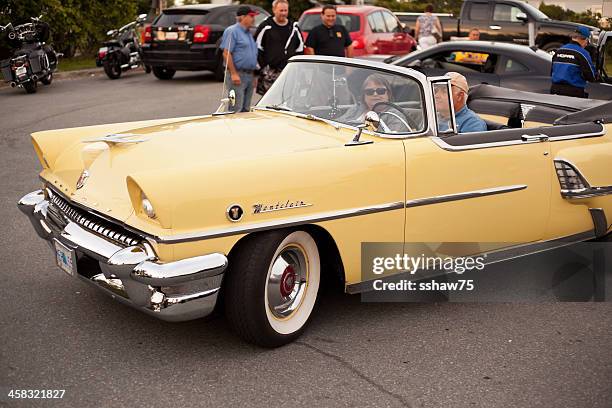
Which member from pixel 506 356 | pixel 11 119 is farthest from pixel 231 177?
pixel 11 119

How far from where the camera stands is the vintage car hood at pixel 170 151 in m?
4.00

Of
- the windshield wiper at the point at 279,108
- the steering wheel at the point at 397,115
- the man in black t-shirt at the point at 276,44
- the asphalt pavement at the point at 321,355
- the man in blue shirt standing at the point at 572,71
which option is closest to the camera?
the asphalt pavement at the point at 321,355

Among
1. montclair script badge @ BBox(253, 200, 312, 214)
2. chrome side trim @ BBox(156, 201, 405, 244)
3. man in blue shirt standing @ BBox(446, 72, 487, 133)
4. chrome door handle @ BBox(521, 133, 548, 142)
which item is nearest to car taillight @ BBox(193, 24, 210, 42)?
man in blue shirt standing @ BBox(446, 72, 487, 133)

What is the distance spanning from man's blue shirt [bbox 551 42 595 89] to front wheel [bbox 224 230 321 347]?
6170mm

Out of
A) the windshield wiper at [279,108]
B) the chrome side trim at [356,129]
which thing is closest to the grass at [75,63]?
the windshield wiper at [279,108]

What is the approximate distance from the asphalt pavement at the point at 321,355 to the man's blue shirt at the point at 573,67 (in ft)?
16.9

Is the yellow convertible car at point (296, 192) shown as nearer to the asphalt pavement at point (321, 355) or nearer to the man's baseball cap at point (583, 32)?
the asphalt pavement at point (321, 355)

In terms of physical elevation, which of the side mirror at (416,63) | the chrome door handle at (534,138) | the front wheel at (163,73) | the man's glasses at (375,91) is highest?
the man's glasses at (375,91)

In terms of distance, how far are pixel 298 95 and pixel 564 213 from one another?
6.16ft

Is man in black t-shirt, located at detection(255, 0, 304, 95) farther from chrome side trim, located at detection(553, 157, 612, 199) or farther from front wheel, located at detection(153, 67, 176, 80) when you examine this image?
front wheel, located at detection(153, 67, 176, 80)

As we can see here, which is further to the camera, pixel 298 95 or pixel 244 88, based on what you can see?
pixel 244 88

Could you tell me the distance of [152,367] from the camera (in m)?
3.94

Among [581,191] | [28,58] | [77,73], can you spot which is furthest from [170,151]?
[77,73]

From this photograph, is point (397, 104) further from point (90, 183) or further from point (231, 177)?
point (90, 183)
